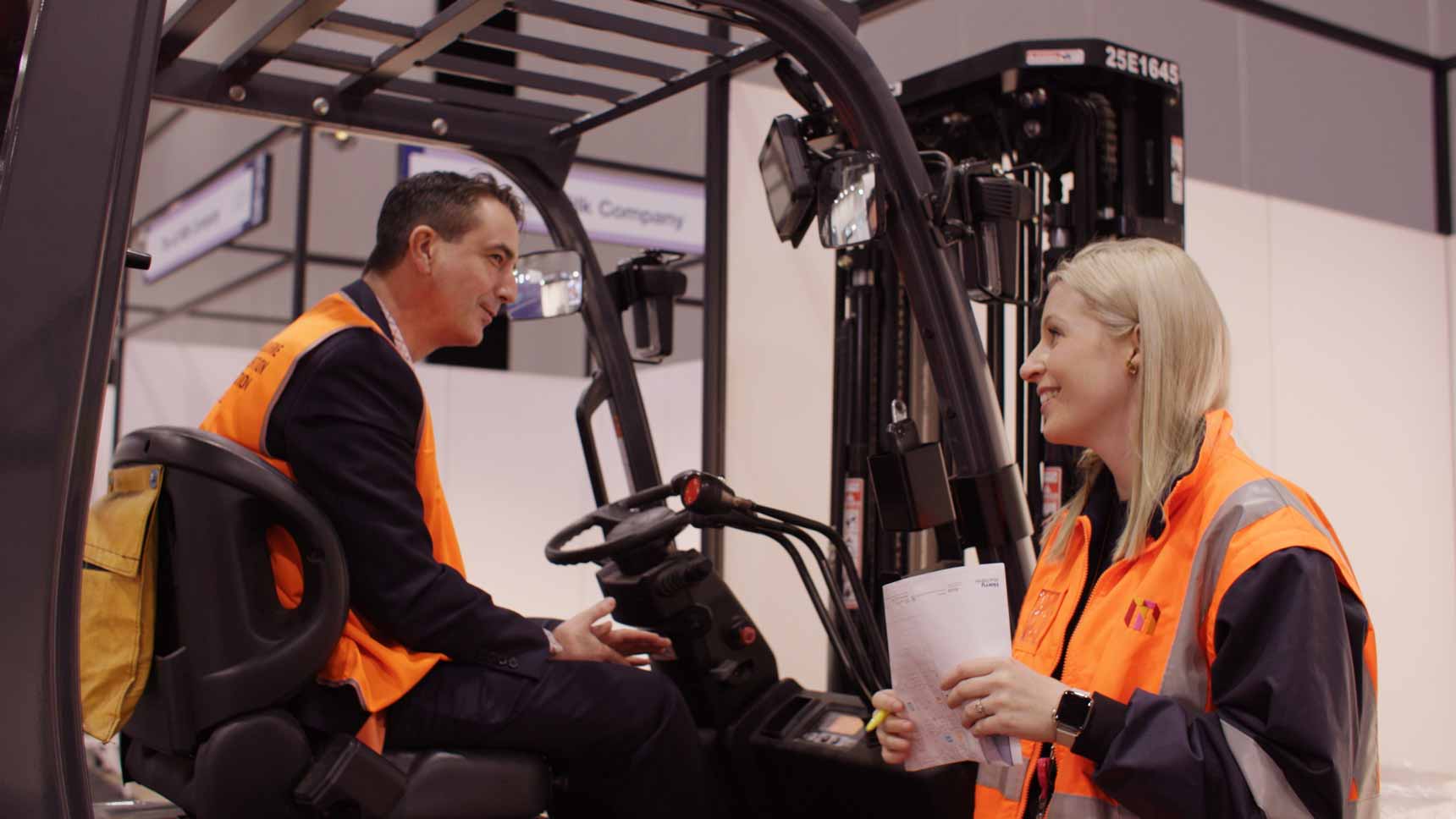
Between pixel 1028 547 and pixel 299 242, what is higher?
pixel 299 242

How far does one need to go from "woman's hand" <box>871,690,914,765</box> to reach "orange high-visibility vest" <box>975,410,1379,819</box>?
17cm

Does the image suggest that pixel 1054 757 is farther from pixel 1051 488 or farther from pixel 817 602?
pixel 1051 488

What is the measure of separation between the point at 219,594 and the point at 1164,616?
4.87ft

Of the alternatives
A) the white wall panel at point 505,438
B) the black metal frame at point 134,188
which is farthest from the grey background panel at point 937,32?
the white wall panel at point 505,438

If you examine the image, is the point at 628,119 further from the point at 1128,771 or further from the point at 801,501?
the point at 1128,771

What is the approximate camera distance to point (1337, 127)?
6016mm

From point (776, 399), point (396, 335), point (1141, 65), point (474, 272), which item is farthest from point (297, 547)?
point (776, 399)

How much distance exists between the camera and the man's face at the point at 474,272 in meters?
2.82

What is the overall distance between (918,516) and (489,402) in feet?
12.9

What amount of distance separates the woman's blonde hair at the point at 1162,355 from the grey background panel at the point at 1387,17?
15.5 ft

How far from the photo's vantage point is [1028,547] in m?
2.73

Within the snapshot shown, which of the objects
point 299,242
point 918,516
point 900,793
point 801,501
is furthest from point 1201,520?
point 299,242

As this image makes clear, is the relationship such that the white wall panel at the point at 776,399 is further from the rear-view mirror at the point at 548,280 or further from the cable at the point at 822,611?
the cable at the point at 822,611

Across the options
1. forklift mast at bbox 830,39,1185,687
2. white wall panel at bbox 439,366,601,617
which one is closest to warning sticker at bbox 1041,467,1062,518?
forklift mast at bbox 830,39,1185,687
